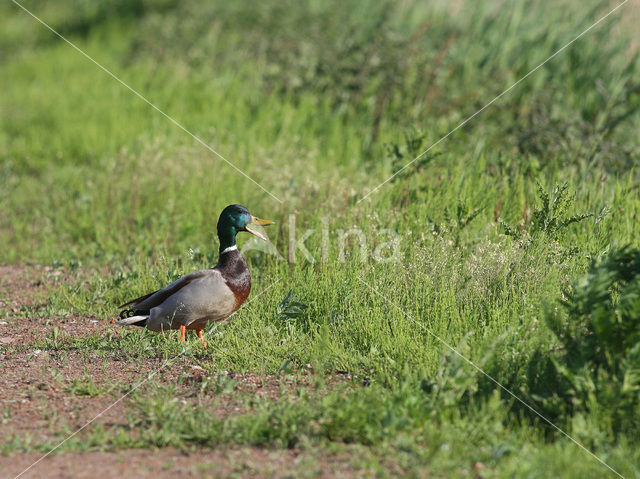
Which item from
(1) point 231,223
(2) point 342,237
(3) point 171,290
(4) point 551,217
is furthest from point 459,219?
(3) point 171,290

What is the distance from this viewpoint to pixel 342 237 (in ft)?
19.1

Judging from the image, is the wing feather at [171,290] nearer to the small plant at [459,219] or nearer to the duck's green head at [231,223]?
the duck's green head at [231,223]

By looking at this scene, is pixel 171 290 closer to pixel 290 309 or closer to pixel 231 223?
pixel 231 223

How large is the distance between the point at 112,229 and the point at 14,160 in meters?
2.92

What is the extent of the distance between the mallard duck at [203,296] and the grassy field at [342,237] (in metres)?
0.20

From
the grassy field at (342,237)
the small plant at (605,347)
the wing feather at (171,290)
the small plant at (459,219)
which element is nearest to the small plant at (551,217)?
the grassy field at (342,237)

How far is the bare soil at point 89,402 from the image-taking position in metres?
3.42

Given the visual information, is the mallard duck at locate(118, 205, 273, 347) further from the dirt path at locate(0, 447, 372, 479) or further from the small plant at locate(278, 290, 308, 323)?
the dirt path at locate(0, 447, 372, 479)

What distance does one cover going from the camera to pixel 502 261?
4992mm

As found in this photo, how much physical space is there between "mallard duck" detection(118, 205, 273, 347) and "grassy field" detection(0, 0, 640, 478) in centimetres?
20

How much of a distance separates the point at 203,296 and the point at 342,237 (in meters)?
1.58

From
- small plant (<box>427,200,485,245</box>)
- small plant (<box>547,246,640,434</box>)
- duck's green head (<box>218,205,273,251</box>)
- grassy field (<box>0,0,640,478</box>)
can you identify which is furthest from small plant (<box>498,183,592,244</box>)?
duck's green head (<box>218,205,273,251</box>)

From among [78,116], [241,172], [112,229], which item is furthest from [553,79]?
[78,116]

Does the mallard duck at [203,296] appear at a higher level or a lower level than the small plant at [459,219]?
lower
